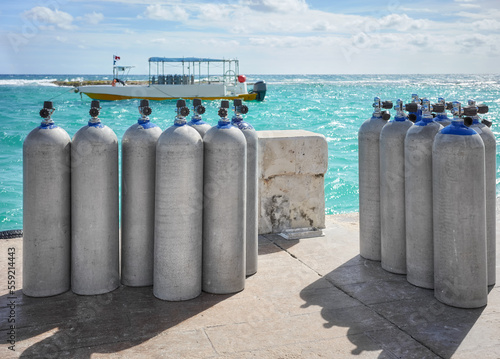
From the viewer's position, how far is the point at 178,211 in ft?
12.6

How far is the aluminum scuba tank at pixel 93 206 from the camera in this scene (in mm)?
3895

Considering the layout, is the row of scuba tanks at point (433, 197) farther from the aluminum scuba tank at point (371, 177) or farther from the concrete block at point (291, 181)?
the concrete block at point (291, 181)

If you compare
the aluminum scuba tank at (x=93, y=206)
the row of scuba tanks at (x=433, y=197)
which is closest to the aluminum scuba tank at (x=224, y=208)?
the aluminum scuba tank at (x=93, y=206)

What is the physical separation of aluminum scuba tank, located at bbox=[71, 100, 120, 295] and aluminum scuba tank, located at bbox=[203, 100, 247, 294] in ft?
2.31

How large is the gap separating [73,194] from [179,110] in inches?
38.9

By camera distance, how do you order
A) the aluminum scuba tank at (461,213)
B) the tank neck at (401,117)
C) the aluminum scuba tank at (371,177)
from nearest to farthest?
the aluminum scuba tank at (461,213) → the tank neck at (401,117) → the aluminum scuba tank at (371,177)

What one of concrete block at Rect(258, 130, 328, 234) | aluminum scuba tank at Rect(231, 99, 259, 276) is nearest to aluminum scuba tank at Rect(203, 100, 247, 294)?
aluminum scuba tank at Rect(231, 99, 259, 276)

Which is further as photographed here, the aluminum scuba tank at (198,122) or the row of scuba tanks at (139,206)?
the aluminum scuba tank at (198,122)

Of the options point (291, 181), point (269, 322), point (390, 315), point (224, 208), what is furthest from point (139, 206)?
point (291, 181)

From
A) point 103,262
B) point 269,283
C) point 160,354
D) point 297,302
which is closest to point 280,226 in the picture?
point 269,283

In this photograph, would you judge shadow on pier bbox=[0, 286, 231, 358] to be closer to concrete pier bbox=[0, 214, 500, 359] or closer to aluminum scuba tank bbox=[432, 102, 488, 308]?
concrete pier bbox=[0, 214, 500, 359]

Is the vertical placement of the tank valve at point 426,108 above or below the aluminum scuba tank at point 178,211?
above

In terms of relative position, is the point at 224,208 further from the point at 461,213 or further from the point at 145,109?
the point at 461,213

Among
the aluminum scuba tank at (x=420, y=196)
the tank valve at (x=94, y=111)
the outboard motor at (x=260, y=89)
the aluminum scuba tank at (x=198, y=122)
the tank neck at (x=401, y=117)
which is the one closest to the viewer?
the tank valve at (x=94, y=111)
